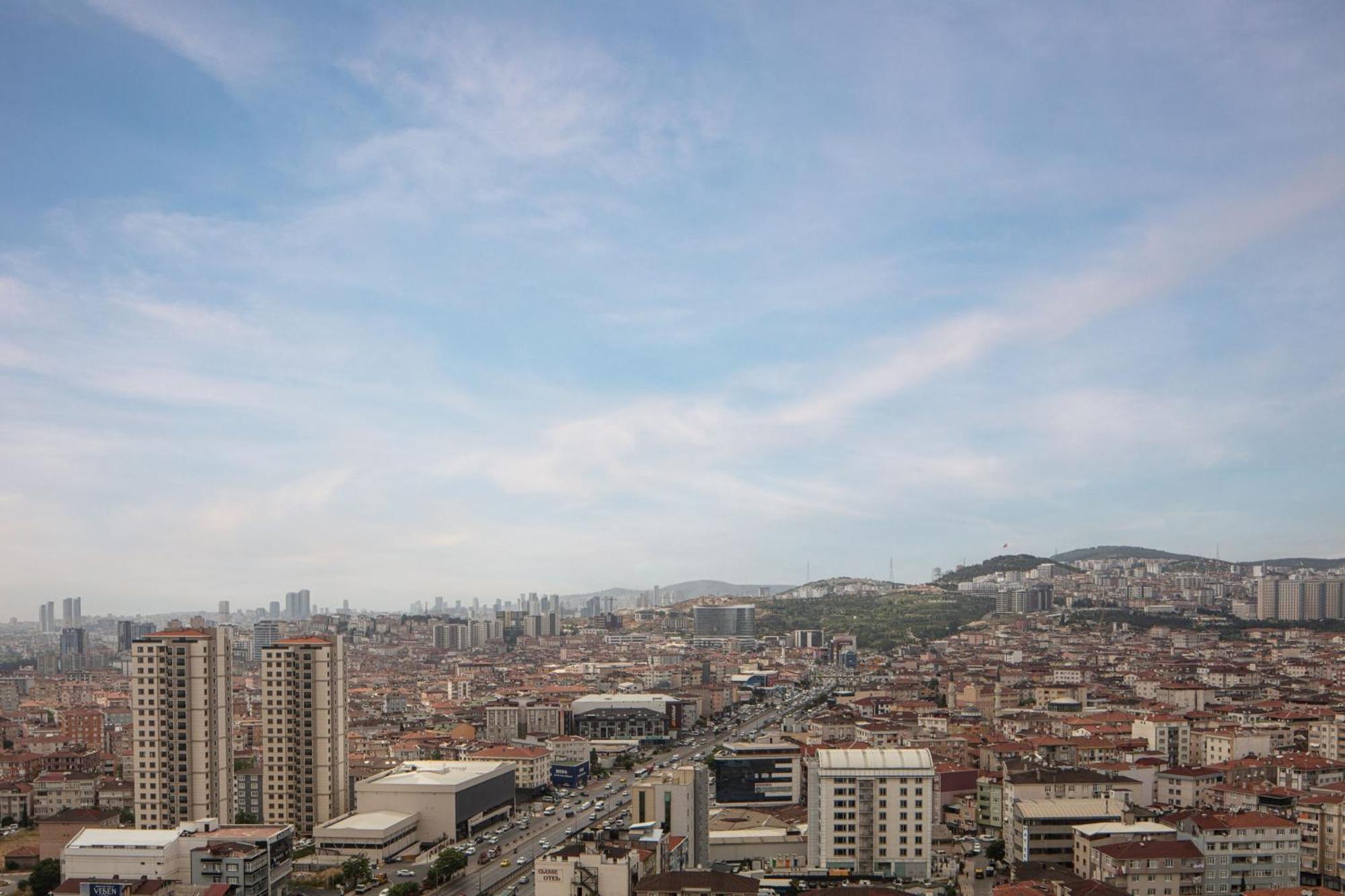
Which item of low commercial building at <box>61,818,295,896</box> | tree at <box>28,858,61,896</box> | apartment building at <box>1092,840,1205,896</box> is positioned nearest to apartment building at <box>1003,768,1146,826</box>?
apartment building at <box>1092,840,1205,896</box>

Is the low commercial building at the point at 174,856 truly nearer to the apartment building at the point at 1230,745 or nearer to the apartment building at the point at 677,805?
the apartment building at the point at 677,805

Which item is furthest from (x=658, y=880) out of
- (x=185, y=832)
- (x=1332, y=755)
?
(x=1332, y=755)

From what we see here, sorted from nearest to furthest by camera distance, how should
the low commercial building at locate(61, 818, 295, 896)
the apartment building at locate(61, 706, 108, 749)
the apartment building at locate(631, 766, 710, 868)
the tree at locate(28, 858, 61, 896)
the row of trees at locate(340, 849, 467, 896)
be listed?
the low commercial building at locate(61, 818, 295, 896), the apartment building at locate(631, 766, 710, 868), the tree at locate(28, 858, 61, 896), the row of trees at locate(340, 849, 467, 896), the apartment building at locate(61, 706, 108, 749)

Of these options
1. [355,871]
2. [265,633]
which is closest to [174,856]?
A: [355,871]

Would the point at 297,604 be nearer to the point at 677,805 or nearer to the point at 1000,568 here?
the point at 1000,568

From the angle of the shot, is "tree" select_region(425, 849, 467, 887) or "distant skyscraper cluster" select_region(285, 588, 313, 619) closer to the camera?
"tree" select_region(425, 849, 467, 887)

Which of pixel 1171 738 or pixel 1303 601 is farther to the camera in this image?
pixel 1303 601

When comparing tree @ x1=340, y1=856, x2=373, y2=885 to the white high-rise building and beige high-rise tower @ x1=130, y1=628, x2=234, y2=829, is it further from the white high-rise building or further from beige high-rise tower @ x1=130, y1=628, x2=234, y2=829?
the white high-rise building

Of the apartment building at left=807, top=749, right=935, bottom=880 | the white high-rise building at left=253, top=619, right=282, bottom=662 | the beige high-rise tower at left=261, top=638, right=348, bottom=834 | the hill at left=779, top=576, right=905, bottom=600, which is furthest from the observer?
the hill at left=779, top=576, right=905, bottom=600
